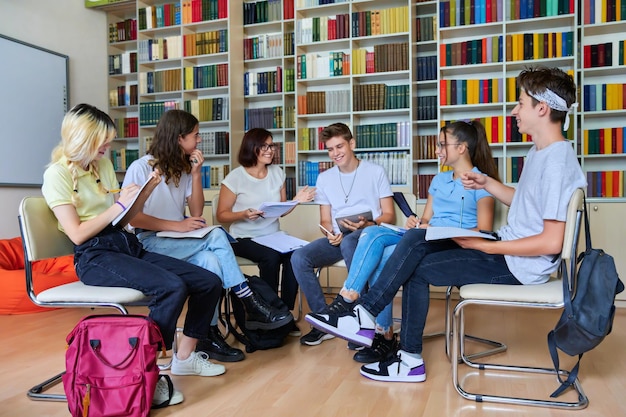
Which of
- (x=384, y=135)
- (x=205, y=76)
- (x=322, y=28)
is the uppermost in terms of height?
(x=322, y=28)

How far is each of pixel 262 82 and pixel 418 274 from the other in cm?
326

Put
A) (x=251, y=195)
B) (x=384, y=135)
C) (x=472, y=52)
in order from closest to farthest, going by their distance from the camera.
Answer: (x=251, y=195) → (x=472, y=52) → (x=384, y=135)

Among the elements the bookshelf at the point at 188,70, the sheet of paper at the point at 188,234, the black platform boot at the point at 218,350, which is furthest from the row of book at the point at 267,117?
the black platform boot at the point at 218,350

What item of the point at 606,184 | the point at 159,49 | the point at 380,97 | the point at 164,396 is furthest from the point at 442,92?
the point at 164,396

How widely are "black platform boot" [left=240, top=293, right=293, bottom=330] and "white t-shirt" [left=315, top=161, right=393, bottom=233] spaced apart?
2.07 feet

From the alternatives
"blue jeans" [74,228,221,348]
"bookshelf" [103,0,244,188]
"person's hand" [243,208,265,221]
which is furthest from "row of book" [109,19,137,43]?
"blue jeans" [74,228,221,348]

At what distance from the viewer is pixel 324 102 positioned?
476cm

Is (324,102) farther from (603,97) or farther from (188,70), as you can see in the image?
(603,97)

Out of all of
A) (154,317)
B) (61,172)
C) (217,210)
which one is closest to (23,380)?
(154,317)

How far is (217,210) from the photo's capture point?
3.12m

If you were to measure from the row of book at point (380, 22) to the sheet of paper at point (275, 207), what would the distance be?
2.21 m

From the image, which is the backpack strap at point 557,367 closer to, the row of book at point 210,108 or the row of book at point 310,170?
the row of book at point 310,170

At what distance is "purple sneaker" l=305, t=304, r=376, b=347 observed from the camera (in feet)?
7.16

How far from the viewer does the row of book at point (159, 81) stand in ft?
17.0
